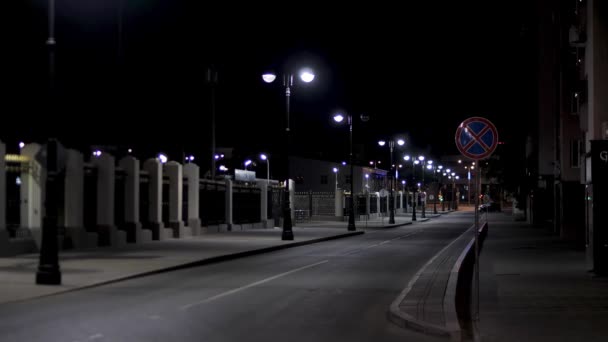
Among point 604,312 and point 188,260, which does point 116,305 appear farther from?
point 188,260

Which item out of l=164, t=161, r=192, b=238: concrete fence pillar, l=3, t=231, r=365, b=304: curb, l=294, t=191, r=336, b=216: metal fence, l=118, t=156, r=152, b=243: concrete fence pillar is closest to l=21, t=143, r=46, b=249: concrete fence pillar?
l=3, t=231, r=365, b=304: curb

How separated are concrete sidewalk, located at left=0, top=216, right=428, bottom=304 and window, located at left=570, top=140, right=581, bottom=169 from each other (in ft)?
51.7

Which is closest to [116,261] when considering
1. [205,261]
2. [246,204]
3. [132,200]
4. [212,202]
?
[205,261]

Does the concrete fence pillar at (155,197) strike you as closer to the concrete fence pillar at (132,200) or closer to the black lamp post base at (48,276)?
the concrete fence pillar at (132,200)

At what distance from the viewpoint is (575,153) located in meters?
42.1

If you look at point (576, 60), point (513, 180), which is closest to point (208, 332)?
point (576, 60)

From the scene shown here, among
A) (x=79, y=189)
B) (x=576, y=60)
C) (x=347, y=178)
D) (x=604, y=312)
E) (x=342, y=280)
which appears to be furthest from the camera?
(x=347, y=178)

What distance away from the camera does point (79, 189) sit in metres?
28.6

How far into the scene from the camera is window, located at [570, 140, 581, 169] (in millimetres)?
41388

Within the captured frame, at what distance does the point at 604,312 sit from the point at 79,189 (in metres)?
20.6

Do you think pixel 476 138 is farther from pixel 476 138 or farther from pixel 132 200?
pixel 132 200

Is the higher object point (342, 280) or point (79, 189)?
point (79, 189)

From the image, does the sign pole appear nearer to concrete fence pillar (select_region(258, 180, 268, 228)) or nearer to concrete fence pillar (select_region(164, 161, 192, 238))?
concrete fence pillar (select_region(164, 161, 192, 238))

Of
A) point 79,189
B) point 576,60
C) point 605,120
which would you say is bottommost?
point 79,189
